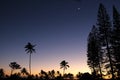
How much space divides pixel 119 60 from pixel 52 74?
13911 centimetres

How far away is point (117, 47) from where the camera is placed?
3791 centimetres

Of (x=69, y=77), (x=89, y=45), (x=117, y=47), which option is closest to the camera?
(x=117, y=47)

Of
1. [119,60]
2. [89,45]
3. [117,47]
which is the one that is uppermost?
[89,45]

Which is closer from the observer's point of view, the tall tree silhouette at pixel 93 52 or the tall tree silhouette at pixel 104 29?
the tall tree silhouette at pixel 104 29

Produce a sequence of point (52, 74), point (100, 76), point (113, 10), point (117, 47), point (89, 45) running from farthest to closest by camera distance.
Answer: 1. point (52, 74)
2. point (89, 45)
3. point (100, 76)
4. point (113, 10)
5. point (117, 47)

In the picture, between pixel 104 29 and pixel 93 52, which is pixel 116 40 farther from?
pixel 93 52

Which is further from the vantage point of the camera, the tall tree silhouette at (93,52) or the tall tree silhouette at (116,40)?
the tall tree silhouette at (93,52)

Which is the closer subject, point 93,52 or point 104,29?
point 104,29

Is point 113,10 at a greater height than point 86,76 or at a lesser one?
greater

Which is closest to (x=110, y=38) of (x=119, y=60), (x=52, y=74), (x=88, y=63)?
(x=119, y=60)

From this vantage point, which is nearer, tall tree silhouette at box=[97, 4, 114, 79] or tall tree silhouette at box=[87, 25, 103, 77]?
tall tree silhouette at box=[97, 4, 114, 79]

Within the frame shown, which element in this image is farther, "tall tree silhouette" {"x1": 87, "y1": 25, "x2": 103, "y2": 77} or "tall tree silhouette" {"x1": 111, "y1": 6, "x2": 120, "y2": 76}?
"tall tree silhouette" {"x1": 87, "y1": 25, "x2": 103, "y2": 77}

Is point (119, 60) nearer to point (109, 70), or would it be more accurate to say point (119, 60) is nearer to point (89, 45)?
point (109, 70)

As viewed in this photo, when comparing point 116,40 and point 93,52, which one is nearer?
point 116,40
